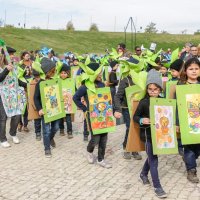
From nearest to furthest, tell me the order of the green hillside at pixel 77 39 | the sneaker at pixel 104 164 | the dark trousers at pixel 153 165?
1. the dark trousers at pixel 153 165
2. the sneaker at pixel 104 164
3. the green hillside at pixel 77 39

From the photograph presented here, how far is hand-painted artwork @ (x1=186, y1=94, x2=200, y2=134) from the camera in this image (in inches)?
218

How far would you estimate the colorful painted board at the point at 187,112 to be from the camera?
18.1 feet

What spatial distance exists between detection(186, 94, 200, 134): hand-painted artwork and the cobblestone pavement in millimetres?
842

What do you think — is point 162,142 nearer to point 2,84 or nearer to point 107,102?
point 107,102

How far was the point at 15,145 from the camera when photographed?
843 cm

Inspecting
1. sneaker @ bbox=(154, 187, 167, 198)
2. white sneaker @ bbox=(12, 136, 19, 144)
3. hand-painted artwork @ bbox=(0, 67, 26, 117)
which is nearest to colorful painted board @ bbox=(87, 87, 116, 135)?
sneaker @ bbox=(154, 187, 167, 198)

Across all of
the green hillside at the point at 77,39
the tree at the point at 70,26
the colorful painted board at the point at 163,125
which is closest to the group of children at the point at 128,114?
the colorful painted board at the point at 163,125

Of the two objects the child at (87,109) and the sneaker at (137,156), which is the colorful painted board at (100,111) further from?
the sneaker at (137,156)

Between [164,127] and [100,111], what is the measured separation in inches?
60.2

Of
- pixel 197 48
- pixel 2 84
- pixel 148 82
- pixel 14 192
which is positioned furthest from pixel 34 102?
pixel 197 48

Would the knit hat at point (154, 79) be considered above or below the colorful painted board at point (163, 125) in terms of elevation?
above

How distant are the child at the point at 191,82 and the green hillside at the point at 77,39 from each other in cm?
3512

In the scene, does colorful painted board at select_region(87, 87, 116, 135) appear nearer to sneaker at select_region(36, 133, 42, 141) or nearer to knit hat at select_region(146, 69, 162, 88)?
knit hat at select_region(146, 69, 162, 88)

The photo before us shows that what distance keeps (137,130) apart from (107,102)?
4.09 ft
